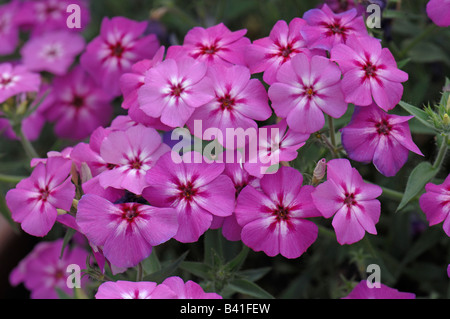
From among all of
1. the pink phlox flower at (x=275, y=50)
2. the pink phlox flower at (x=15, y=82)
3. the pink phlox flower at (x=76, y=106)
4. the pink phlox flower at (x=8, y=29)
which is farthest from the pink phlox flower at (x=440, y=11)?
the pink phlox flower at (x=8, y=29)

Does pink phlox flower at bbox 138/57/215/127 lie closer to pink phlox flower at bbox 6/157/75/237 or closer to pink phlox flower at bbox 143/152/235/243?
pink phlox flower at bbox 143/152/235/243

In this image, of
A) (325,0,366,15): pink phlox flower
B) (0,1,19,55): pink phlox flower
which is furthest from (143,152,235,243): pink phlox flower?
(0,1,19,55): pink phlox flower

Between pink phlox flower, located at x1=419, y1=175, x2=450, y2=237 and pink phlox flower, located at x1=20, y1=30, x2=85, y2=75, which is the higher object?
pink phlox flower, located at x1=20, y1=30, x2=85, y2=75

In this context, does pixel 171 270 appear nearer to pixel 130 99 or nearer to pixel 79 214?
pixel 79 214

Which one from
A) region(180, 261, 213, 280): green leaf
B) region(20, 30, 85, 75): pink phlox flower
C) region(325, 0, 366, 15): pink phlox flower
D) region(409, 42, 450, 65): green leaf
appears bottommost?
region(180, 261, 213, 280): green leaf

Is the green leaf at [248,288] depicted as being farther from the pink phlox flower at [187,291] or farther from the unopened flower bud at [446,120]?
the unopened flower bud at [446,120]

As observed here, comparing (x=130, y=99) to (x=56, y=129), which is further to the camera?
(x=56, y=129)
